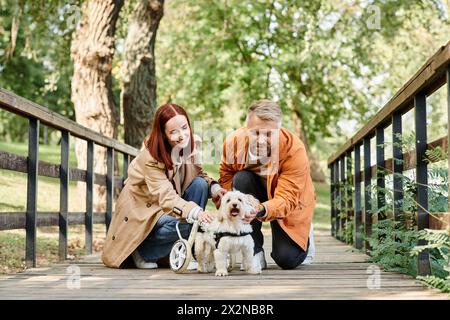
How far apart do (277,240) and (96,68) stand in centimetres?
489

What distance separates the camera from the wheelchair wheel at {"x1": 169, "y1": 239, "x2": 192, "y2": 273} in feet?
14.5

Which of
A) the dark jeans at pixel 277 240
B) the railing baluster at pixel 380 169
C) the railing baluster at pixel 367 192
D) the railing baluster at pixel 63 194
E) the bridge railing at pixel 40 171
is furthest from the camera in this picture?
the railing baluster at pixel 367 192

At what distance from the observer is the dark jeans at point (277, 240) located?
487 cm

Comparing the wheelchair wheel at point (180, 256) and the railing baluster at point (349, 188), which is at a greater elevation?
the railing baluster at point (349, 188)

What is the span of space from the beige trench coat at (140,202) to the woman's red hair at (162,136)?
0.05 metres

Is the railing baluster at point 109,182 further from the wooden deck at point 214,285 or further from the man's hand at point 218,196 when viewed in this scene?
the man's hand at point 218,196

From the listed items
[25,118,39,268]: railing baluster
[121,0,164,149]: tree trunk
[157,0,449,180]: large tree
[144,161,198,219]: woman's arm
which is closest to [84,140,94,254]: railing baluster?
[25,118,39,268]: railing baluster

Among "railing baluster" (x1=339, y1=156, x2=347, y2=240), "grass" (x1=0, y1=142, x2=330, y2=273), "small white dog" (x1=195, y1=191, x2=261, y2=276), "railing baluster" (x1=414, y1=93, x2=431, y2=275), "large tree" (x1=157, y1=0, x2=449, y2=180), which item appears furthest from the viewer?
"large tree" (x1=157, y1=0, x2=449, y2=180)

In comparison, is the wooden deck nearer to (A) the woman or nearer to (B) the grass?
(A) the woman

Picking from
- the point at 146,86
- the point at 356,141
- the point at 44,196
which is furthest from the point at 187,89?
the point at 356,141

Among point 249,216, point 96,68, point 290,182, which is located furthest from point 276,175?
point 96,68

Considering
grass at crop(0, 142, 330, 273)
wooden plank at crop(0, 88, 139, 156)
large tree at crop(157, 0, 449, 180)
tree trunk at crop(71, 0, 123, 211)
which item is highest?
large tree at crop(157, 0, 449, 180)

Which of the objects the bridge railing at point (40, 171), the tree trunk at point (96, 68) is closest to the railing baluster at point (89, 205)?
the bridge railing at point (40, 171)
